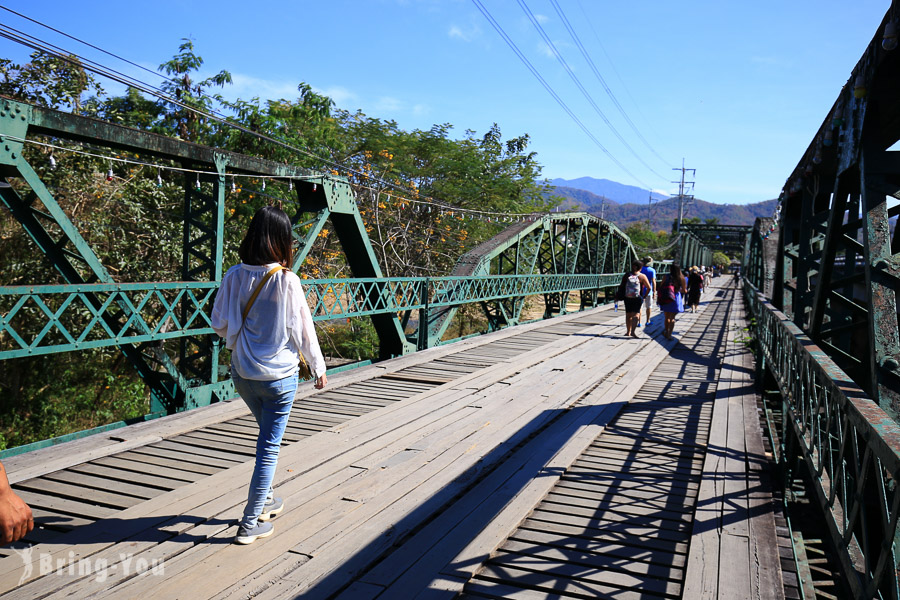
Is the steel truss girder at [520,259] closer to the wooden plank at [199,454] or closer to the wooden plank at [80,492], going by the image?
the wooden plank at [199,454]

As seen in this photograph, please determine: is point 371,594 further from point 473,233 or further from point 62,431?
point 473,233

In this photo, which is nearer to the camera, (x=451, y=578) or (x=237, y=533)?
(x=451, y=578)

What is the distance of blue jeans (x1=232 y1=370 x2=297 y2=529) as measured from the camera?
335 centimetres

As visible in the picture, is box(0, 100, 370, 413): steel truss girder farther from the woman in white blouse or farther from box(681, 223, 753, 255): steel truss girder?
box(681, 223, 753, 255): steel truss girder

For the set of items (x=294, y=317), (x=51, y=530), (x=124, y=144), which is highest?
(x=124, y=144)

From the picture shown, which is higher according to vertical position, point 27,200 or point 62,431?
point 27,200

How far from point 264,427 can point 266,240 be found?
1.00 meters

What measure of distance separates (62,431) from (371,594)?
12.1 m

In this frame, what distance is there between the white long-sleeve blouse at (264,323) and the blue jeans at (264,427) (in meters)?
0.07

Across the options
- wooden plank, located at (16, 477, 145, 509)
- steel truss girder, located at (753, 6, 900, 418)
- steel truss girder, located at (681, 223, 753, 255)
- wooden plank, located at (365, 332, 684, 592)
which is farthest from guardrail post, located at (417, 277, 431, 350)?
steel truss girder, located at (681, 223, 753, 255)

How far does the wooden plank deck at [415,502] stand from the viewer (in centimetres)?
308

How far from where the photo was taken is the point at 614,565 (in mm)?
3318

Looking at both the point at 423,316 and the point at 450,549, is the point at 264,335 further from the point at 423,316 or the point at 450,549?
the point at 423,316

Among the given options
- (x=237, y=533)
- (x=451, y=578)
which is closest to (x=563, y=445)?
(x=451, y=578)
